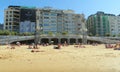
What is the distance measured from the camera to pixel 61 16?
433 ft

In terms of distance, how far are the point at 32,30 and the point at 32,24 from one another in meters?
3.22

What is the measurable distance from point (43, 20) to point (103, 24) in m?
41.5

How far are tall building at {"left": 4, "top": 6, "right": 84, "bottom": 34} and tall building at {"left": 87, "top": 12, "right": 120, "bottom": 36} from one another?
62.4 feet

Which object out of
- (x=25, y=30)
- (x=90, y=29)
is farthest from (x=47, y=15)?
(x=90, y=29)

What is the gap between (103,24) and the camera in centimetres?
15175

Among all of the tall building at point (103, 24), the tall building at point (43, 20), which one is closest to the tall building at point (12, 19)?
the tall building at point (43, 20)

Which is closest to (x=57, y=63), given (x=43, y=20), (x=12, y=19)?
(x=12, y=19)

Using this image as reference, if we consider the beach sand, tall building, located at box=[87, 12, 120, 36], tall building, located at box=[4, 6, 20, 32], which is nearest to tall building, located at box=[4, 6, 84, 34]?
tall building, located at box=[4, 6, 20, 32]

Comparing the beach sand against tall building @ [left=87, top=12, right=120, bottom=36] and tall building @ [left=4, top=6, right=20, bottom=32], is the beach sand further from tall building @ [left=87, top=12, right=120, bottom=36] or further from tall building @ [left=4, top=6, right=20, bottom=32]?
tall building @ [left=87, top=12, right=120, bottom=36]

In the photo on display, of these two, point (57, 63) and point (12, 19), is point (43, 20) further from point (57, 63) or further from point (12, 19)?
point (57, 63)

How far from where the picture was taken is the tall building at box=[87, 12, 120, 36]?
151000 millimetres

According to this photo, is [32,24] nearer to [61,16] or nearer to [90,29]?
[61,16]

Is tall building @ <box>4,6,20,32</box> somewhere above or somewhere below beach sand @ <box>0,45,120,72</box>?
above

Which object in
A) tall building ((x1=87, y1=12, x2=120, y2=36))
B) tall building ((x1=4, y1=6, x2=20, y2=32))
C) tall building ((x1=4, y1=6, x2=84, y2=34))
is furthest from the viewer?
tall building ((x1=87, y1=12, x2=120, y2=36))
